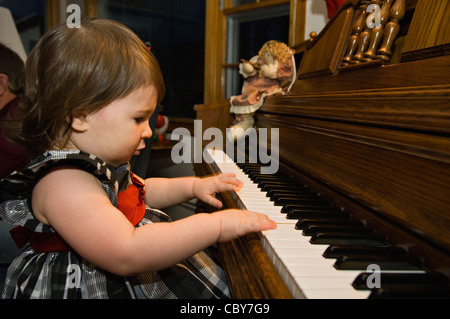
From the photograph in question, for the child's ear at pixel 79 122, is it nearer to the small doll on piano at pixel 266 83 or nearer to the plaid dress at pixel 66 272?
the plaid dress at pixel 66 272

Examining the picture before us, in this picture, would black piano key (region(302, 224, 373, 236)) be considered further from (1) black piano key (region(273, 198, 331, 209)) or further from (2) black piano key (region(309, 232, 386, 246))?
(1) black piano key (region(273, 198, 331, 209))

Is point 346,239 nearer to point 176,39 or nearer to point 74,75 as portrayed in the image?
point 74,75

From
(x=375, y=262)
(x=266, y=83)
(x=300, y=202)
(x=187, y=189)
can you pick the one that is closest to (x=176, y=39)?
(x=266, y=83)

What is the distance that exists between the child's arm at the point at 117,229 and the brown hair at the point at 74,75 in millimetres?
158

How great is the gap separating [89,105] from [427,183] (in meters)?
0.78

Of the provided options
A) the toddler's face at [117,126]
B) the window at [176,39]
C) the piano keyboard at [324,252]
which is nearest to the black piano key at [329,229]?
the piano keyboard at [324,252]

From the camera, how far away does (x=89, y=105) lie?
2.72ft

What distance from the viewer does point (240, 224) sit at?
0.76m

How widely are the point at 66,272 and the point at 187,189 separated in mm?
516

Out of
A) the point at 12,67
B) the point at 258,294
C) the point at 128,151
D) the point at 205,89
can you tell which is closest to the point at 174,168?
the point at 205,89

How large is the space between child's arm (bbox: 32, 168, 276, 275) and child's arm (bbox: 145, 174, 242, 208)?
33cm

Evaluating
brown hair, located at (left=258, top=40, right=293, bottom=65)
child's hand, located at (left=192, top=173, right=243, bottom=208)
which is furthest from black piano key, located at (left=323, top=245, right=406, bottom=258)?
brown hair, located at (left=258, top=40, right=293, bottom=65)

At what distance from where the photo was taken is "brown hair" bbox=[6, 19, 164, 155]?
0.82 metres

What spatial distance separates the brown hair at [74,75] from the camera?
82 cm
